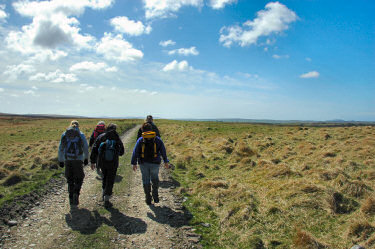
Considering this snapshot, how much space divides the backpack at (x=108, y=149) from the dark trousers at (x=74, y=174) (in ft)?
2.67

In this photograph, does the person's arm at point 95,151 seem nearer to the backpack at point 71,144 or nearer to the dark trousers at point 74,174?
the dark trousers at point 74,174

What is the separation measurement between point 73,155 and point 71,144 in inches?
14.2

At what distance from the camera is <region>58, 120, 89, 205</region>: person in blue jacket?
714cm

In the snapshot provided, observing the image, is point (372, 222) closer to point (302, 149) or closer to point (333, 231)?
point (333, 231)

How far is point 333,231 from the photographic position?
5660 millimetres

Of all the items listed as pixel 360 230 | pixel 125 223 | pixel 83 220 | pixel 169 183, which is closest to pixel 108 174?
pixel 83 220

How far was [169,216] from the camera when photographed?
22.7 feet

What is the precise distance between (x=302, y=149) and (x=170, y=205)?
→ 11.1m

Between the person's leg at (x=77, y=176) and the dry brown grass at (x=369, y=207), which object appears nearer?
the dry brown grass at (x=369, y=207)

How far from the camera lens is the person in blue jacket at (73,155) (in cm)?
714

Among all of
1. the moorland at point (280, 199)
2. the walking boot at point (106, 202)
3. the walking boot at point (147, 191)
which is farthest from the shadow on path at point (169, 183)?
the walking boot at point (106, 202)

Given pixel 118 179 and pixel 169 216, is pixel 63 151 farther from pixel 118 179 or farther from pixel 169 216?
pixel 118 179

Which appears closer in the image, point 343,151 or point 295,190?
point 295,190

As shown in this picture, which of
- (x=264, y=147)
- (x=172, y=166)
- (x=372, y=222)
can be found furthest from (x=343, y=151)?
(x=172, y=166)
